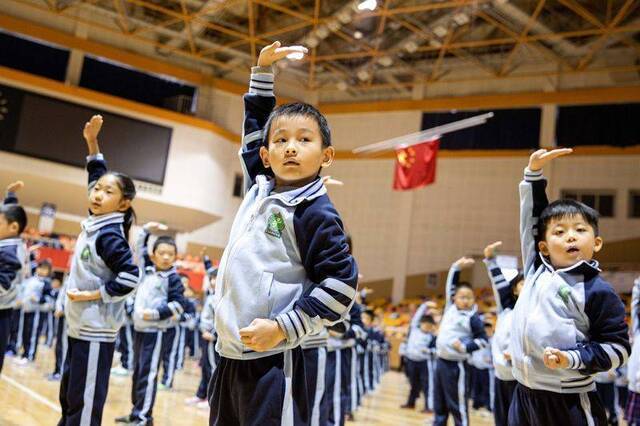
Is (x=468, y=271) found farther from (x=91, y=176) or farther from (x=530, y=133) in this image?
(x=91, y=176)

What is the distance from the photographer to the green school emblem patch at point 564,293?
2.57 meters

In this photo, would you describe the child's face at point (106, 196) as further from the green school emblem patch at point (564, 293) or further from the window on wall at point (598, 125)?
the window on wall at point (598, 125)

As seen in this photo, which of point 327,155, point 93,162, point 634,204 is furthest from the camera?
point 634,204

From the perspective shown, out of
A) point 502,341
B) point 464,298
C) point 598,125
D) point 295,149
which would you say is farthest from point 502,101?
point 295,149

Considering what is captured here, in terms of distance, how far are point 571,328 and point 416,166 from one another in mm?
13455

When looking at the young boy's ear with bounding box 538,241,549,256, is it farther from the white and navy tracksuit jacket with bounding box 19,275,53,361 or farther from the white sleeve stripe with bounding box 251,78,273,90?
the white and navy tracksuit jacket with bounding box 19,275,53,361

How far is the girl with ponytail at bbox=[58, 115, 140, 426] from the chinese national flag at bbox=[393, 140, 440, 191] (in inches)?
495

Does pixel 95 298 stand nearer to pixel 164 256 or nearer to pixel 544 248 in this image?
pixel 164 256

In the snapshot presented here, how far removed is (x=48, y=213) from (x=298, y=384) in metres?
16.1

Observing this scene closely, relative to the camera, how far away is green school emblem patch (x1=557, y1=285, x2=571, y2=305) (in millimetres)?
2570

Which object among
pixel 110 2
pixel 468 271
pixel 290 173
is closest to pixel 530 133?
pixel 468 271

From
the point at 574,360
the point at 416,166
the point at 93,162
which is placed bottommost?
the point at 574,360

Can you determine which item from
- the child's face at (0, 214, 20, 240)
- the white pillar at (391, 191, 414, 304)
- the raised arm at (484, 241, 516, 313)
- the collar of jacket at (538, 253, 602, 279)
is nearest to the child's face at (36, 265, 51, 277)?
the child's face at (0, 214, 20, 240)

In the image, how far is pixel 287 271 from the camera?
1.88 meters
